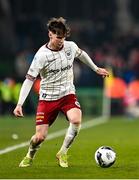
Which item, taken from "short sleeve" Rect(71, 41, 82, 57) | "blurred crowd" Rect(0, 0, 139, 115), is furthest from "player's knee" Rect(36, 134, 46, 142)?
"blurred crowd" Rect(0, 0, 139, 115)

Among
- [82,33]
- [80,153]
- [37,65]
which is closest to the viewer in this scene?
[37,65]

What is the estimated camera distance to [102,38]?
36656 mm

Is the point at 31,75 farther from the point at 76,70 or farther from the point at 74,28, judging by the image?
the point at 74,28

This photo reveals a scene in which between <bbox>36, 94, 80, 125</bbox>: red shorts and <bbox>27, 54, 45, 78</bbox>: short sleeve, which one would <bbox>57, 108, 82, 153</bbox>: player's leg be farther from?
<bbox>27, 54, 45, 78</bbox>: short sleeve

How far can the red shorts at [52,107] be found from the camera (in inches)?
588

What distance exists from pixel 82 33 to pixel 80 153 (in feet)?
66.7

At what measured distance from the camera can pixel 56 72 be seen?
14.9 m

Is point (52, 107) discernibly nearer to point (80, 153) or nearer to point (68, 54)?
point (68, 54)

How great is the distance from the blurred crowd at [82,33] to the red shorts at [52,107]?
16811 mm

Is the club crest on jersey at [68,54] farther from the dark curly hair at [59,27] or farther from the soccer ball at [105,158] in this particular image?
the soccer ball at [105,158]

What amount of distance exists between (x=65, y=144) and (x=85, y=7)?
25.2m

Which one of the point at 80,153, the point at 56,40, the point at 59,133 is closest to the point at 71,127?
the point at 56,40

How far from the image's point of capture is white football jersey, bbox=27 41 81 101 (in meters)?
14.8

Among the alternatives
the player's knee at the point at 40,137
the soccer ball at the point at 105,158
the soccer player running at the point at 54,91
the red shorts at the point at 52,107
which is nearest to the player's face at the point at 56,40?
the soccer player running at the point at 54,91
